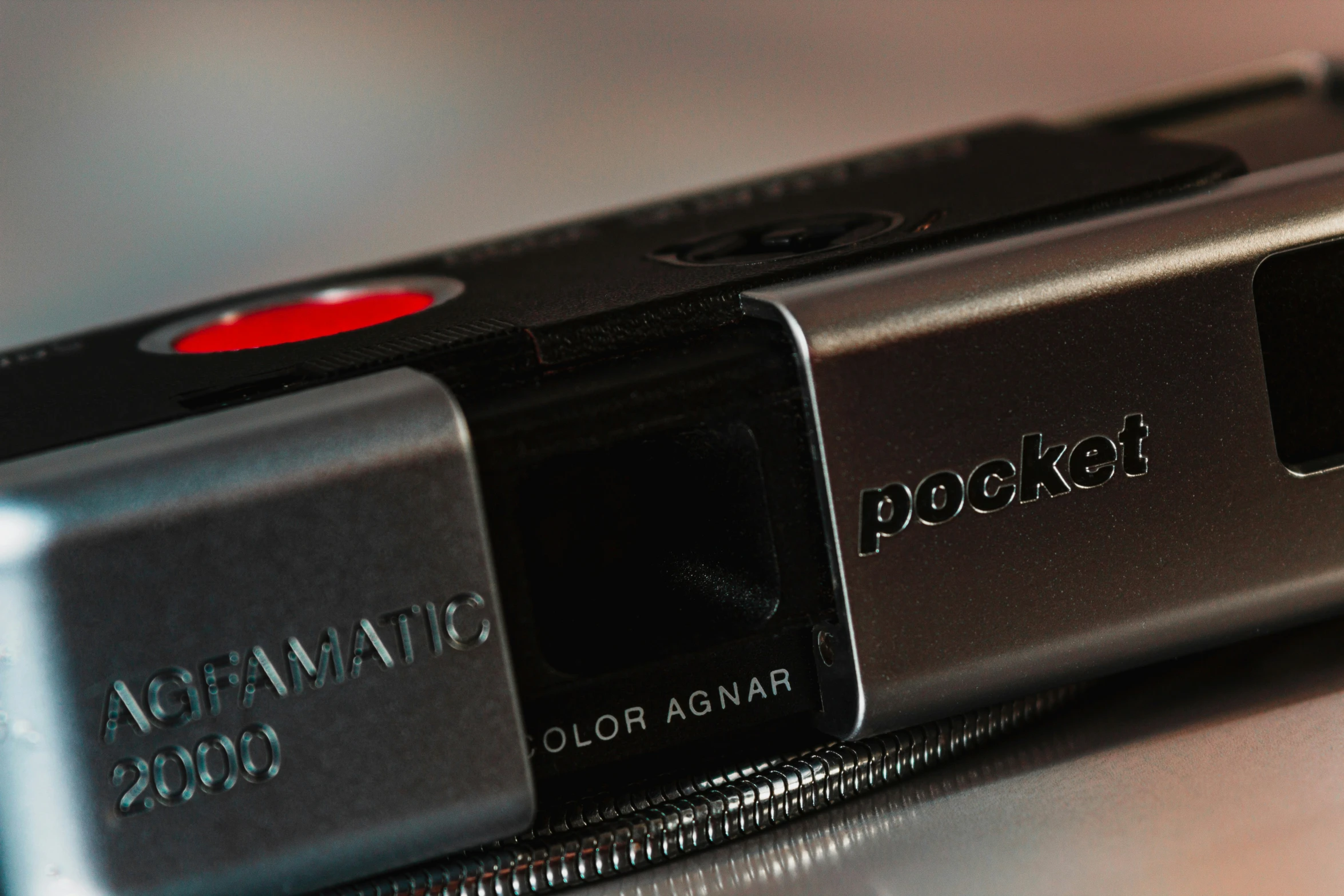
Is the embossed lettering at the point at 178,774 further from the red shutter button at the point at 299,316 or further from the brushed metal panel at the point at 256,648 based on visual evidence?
the red shutter button at the point at 299,316

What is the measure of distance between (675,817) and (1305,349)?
0.20 meters

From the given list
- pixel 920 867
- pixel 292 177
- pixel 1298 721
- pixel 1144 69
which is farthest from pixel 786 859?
pixel 1144 69

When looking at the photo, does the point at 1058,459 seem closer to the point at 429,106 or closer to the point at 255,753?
the point at 255,753

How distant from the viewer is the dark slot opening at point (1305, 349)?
41cm

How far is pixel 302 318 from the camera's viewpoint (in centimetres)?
52

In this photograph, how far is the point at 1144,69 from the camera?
85 centimetres

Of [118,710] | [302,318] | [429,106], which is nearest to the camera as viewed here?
[118,710]

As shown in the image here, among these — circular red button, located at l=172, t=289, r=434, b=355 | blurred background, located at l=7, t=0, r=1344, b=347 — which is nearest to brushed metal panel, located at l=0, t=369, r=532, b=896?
circular red button, located at l=172, t=289, r=434, b=355

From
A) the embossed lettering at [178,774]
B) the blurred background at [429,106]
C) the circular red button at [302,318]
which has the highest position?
the blurred background at [429,106]

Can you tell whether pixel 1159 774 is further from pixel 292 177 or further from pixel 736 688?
pixel 292 177

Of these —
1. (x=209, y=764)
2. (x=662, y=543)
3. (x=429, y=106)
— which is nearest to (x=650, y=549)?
(x=662, y=543)

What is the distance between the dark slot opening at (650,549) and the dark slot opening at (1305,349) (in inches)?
5.5

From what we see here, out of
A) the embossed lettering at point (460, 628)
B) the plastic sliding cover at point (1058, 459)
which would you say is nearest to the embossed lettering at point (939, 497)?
the plastic sliding cover at point (1058, 459)

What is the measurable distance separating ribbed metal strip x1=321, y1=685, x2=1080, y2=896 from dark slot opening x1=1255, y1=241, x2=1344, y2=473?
10 centimetres
